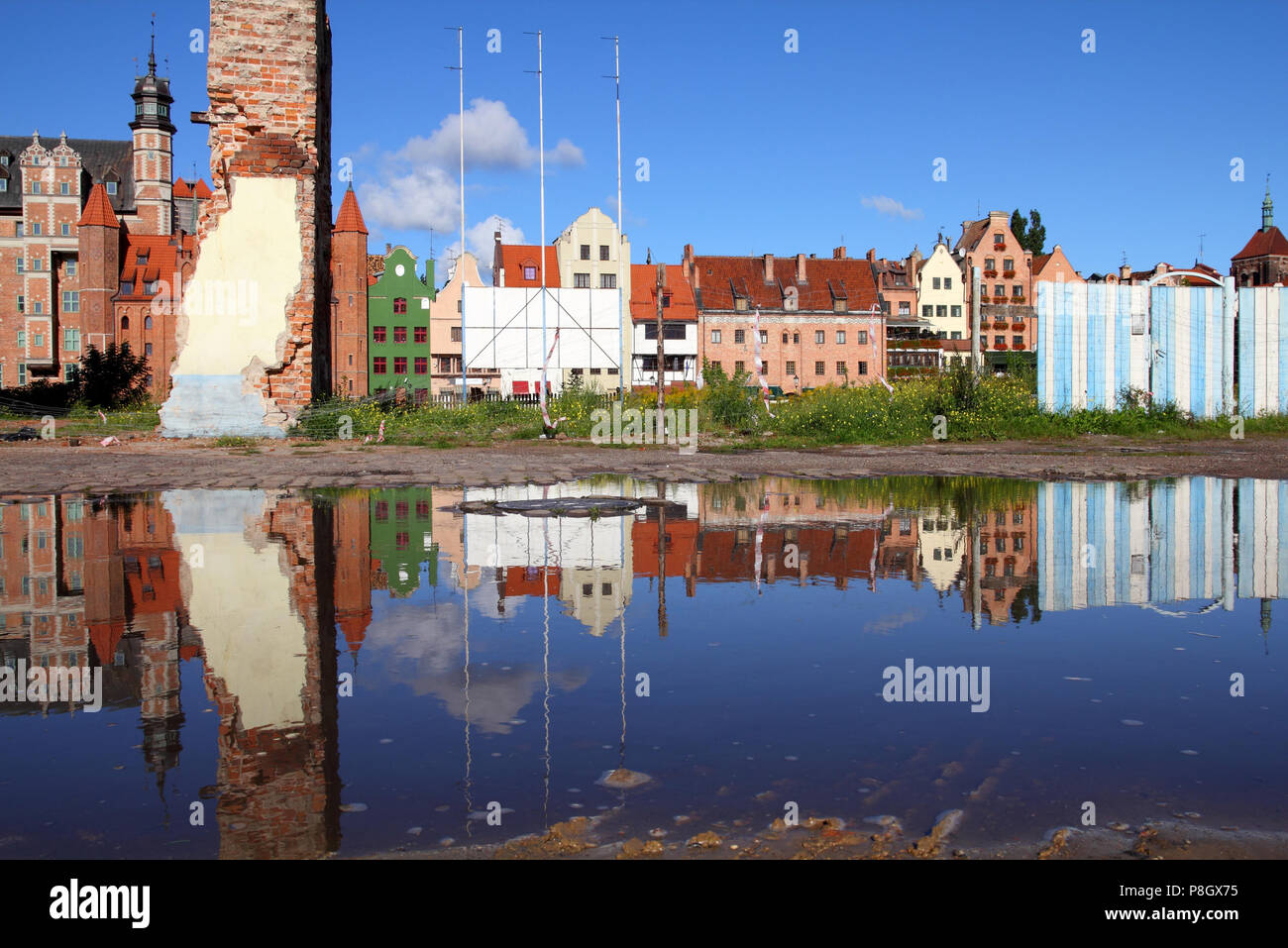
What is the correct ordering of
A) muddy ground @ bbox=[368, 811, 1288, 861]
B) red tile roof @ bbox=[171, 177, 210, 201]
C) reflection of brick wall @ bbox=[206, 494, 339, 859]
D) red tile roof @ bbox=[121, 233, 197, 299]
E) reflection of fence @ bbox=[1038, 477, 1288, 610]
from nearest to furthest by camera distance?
muddy ground @ bbox=[368, 811, 1288, 861] → reflection of brick wall @ bbox=[206, 494, 339, 859] → reflection of fence @ bbox=[1038, 477, 1288, 610] → red tile roof @ bbox=[121, 233, 197, 299] → red tile roof @ bbox=[171, 177, 210, 201]

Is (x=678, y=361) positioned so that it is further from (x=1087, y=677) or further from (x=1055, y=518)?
(x=1087, y=677)

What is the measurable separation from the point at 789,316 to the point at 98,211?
5236 centimetres

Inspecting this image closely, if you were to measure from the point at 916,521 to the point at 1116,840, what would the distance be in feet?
22.1

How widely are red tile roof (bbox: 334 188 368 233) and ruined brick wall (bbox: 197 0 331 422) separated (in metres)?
49.8

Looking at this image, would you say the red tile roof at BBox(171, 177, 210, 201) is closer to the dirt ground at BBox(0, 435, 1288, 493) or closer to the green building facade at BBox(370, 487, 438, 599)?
the dirt ground at BBox(0, 435, 1288, 493)

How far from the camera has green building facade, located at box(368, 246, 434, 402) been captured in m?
70.9

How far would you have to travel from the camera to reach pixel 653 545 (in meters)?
7.79

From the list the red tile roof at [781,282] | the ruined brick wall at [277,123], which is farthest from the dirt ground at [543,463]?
the red tile roof at [781,282]

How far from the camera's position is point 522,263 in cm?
7031

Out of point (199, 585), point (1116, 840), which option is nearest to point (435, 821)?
point (1116, 840)

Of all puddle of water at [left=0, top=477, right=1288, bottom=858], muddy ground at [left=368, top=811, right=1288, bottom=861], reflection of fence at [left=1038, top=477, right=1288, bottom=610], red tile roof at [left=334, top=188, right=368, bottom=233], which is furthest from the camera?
red tile roof at [left=334, top=188, right=368, bottom=233]

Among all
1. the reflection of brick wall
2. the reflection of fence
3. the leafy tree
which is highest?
the leafy tree

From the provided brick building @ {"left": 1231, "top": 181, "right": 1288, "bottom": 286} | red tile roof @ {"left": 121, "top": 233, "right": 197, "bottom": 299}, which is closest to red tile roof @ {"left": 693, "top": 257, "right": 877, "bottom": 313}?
brick building @ {"left": 1231, "top": 181, "right": 1288, "bottom": 286}

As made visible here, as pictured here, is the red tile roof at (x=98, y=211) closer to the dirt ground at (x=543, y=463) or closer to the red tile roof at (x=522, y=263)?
the red tile roof at (x=522, y=263)
